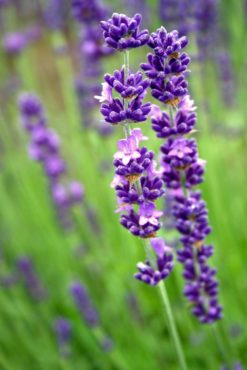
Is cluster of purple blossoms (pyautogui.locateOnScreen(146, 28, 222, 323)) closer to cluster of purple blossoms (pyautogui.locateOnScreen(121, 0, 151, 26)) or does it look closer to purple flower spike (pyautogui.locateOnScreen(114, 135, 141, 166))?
purple flower spike (pyautogui.locateOnScreen(114, 135, 141, 166))

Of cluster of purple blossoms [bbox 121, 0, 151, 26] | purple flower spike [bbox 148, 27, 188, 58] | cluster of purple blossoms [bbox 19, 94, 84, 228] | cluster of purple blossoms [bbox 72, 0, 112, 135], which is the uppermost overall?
cluster of purple blossoms [bbox 121, 0, 151, 26]

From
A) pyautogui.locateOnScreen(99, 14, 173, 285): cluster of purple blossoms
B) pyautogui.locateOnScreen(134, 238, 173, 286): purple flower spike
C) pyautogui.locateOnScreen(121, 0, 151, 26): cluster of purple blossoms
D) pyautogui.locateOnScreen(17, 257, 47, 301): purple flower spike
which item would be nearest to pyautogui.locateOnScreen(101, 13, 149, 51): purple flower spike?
pyautogui.locateOnScreen(99, 14, 173, 285): cluster of purple blossoms

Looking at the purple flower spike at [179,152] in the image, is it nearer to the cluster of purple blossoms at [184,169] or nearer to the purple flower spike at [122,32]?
the cluster of purple blossoms at [184,169]

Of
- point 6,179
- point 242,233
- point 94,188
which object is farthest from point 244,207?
point 6,179

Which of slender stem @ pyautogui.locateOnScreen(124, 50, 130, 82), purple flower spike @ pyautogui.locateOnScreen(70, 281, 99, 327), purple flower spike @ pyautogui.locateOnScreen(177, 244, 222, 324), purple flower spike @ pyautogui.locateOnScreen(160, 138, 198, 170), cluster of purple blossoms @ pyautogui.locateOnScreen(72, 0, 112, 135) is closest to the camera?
slender stem @ pyautogui.locateOnScreen(124, 50, 130, 82)

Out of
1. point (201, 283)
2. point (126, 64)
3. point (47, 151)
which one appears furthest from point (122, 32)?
point (47, 151)

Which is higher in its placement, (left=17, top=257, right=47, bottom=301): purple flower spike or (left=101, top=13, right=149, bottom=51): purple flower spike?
(left=17, top=257, right=47, bottom=301): purple flower spike

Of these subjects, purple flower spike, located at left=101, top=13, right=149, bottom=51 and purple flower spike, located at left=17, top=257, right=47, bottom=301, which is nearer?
purple flower spike, located at left=101, top=13, right=149, bottom=51

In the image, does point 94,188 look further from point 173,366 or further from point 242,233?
point 173,366
